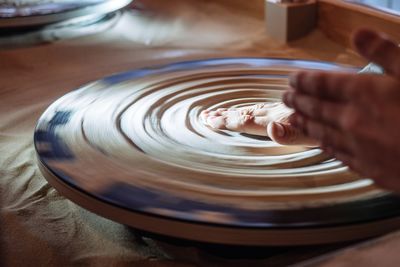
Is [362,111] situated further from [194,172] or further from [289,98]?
[194,172]

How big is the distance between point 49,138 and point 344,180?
0.53 meters

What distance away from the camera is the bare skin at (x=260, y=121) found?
915mm

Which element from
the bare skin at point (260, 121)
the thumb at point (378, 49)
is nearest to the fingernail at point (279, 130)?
the bare skin at point (260, 121)

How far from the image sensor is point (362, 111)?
56 centimetres

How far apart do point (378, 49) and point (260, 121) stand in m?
0.46

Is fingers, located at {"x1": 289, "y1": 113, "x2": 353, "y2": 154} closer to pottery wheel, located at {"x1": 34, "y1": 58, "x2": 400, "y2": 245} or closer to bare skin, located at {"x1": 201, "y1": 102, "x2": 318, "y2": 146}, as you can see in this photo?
pottery wheel, located at {"x1": 34, "y1": 58, "x2": 400, "y2": 245}

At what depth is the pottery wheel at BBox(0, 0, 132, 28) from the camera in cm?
175

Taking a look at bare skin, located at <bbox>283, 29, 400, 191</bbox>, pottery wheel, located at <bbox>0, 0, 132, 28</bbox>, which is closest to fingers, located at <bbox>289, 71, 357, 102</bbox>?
bare skin, located at <bbox>283, 29, 400, 191</bbox>

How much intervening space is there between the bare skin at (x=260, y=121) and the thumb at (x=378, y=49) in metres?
0.33

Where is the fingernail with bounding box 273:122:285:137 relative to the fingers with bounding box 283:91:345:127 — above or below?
below

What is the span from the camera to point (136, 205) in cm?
77

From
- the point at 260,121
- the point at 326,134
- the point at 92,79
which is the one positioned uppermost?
the point at 326,134

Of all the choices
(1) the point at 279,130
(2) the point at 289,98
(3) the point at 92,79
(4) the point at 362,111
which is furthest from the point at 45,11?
(4) the point at 362,111

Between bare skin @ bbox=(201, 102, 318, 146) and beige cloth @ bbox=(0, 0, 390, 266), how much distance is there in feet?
0.71
